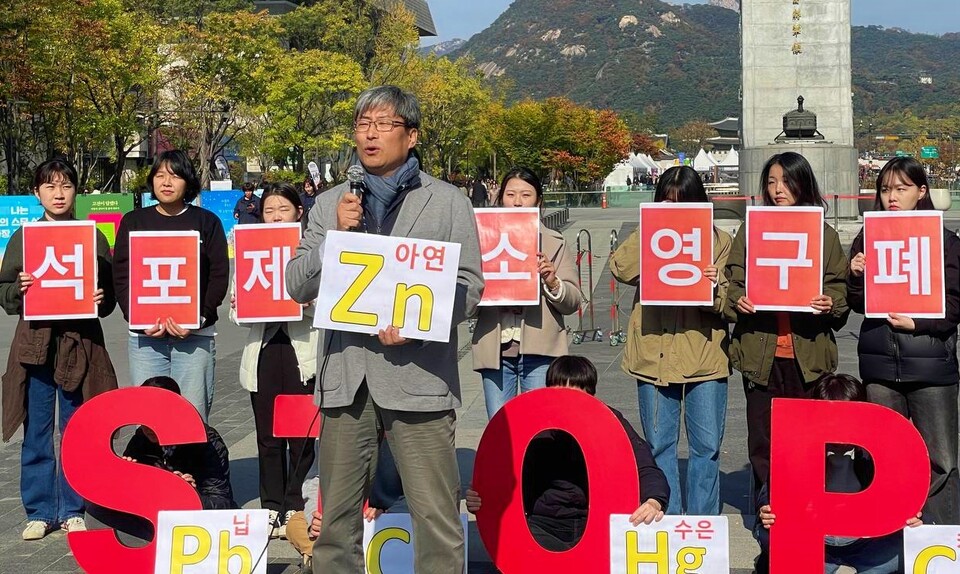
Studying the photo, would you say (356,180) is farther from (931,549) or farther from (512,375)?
(931,549)

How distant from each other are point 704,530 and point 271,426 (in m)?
2.68

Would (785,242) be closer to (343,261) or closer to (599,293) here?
(343,261)

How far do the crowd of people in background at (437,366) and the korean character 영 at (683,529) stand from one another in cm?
15

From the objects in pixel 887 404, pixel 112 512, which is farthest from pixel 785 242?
pixel 112 512

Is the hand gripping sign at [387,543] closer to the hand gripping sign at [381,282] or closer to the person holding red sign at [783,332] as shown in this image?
the hand gripping sign at [381,282]

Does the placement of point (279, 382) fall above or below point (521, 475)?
above

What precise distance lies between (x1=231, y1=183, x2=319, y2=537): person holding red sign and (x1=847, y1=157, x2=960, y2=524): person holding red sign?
3.05 m

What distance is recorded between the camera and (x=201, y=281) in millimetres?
7051

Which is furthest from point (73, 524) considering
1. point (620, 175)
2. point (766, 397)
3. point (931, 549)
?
point (620, 175)

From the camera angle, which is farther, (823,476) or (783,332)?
(783,332)

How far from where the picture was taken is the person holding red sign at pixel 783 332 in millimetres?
6312

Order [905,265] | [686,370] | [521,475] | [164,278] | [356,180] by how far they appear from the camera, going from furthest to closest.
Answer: [164,278]
[686,370]
[905,265]
[521,475]
[356,180]

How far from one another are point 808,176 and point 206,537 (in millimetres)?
3559

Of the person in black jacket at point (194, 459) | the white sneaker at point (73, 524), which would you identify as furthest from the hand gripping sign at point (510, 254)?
the white sneaker at point (73, 524)
